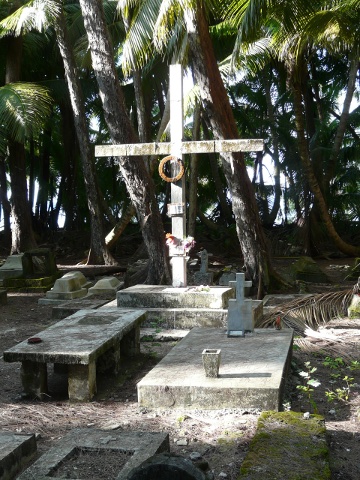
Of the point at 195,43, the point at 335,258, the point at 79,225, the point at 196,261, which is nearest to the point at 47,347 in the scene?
the point at 195,43

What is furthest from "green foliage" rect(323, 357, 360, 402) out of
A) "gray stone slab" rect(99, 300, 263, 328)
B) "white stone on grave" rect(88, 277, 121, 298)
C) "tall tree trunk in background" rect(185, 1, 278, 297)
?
"white stone on grave" rect(88, 277, 121, 298)

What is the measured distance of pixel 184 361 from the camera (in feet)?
19.1

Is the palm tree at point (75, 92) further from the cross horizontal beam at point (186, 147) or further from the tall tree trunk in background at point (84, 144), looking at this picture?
the cross horizontal beam at point (186, 147)

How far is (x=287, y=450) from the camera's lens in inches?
153

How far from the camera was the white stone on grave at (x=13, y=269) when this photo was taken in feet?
44.8

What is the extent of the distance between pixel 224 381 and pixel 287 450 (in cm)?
136

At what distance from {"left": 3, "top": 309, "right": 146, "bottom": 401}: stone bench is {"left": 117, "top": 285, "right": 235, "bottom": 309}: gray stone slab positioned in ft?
7.20

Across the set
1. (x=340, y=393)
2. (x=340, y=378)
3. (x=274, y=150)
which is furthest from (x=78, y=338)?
(x=274, y=150)

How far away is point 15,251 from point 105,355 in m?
11.5

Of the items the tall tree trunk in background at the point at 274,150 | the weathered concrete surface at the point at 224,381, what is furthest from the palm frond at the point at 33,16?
the weathered concrete surface at the point at 224,381

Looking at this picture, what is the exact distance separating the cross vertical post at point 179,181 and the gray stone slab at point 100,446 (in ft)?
17.2

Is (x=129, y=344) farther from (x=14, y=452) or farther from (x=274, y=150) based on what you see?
(x=274, y=150)

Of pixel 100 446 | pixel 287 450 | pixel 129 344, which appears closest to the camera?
pixel 287 450

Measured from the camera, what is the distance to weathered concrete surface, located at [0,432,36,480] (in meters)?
3.81
